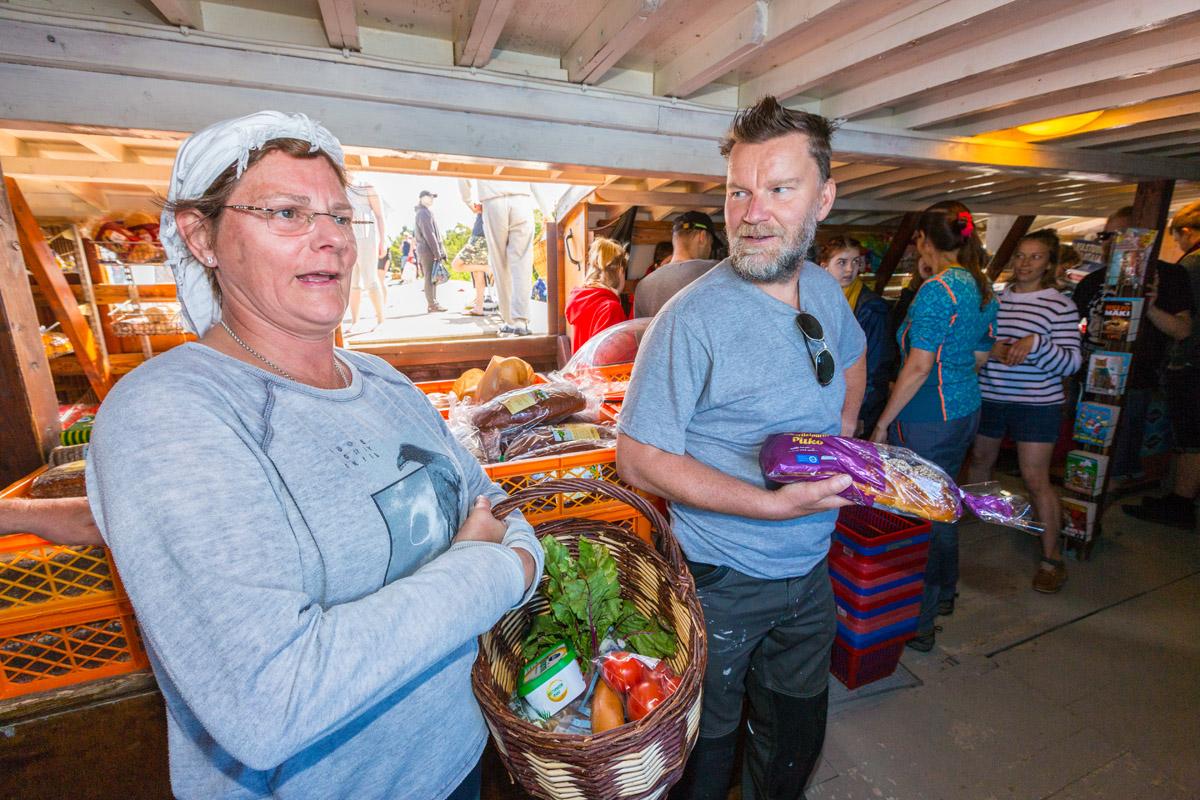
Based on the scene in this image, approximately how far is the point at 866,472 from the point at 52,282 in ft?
11.3

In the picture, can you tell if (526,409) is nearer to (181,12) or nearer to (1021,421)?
(181,12)

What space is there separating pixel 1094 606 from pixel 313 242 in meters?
4.16

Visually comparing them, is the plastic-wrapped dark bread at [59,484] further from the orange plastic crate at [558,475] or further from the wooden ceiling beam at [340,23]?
the wooden ceiling beam at [340,23]

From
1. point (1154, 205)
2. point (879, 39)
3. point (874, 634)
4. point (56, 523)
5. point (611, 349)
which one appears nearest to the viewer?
point (56, 523)

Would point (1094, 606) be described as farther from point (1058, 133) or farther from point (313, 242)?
point (313, 242)

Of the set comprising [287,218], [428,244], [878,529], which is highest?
[428,244]

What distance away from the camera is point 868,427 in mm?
3797

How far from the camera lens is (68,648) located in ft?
4.22

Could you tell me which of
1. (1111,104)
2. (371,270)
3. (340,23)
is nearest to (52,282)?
(340,23)

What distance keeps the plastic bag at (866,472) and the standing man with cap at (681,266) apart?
2.04 metres

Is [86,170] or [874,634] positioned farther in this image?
[86,170]

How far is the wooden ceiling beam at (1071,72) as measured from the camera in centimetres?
210

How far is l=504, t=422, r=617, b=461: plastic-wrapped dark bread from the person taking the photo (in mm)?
1804

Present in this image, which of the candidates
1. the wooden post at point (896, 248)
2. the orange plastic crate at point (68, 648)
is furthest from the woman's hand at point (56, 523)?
the wooden post at point (896, 248)
